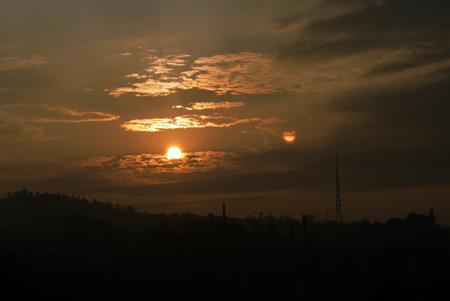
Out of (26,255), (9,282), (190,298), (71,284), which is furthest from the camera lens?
(26,255)

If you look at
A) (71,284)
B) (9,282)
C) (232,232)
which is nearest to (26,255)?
(71,284)

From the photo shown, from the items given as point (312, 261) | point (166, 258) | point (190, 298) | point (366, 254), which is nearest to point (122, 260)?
point (166, 258)

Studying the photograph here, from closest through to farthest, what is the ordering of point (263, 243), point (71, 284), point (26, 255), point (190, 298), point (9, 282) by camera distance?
point (9, 282) < point (190, 298) < point (71, 284) < point (26, 255) < point (263, 243)

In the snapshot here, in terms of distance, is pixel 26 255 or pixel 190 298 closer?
pixel 190 298

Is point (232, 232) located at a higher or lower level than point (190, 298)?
higher

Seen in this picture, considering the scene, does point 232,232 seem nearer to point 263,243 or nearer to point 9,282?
point 263,243

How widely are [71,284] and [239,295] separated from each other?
28.7 meters

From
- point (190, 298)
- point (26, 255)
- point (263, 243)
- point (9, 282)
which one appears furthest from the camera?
point (263, 243)

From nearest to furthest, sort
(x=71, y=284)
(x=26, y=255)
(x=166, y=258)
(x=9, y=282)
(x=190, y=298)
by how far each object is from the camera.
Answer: (x=9, y=282) < (x=190, y=298) < (x=71, y=284) < (x=166, y=258) < (x=26, y=255)

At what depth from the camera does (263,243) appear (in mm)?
125375

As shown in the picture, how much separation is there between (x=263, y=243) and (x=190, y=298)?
47.1 meters

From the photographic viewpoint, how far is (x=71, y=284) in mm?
87125

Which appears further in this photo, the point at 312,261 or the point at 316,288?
the point at 312,261

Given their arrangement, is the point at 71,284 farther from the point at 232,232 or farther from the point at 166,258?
the point at 232,232
